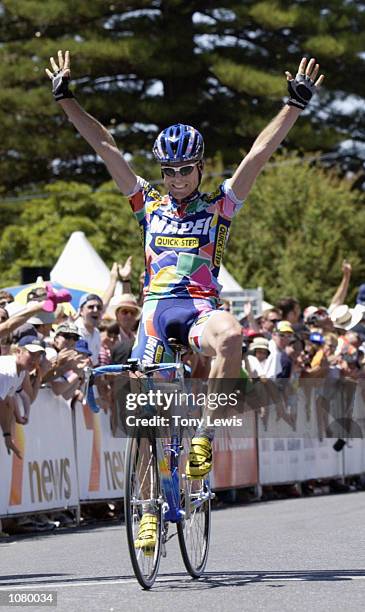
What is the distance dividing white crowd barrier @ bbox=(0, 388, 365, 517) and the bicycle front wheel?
15.9ft

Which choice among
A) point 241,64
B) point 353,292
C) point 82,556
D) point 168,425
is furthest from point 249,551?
point 241,64

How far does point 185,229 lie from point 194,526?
175cm

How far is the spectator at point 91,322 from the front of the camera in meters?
16.7

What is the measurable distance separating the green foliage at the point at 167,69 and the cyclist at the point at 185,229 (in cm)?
3831

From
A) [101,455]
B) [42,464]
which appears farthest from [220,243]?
[101,455]

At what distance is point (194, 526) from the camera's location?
927 centimetres

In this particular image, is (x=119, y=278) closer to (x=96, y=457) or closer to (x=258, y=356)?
(x=258, y=356)

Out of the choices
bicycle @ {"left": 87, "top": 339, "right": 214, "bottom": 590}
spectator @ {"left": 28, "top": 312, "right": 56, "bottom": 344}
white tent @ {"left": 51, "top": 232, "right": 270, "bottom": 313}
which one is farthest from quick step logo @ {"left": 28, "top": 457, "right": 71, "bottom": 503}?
white tent @ {"left": 51, "top": 232, "right": 270, "bottom": 313}

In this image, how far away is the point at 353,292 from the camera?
4119 centimetres

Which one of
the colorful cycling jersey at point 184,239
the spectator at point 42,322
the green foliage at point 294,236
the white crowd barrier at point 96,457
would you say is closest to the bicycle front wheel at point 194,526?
the colorful cycling jersey at point 184,239

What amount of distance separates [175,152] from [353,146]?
42791mm

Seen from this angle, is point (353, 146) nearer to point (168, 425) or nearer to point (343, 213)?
point (343, 213)

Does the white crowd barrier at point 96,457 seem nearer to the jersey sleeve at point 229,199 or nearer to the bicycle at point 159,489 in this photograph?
the bicycle at point 159,489

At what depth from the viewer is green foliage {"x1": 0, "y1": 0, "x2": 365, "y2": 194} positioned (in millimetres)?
47812
